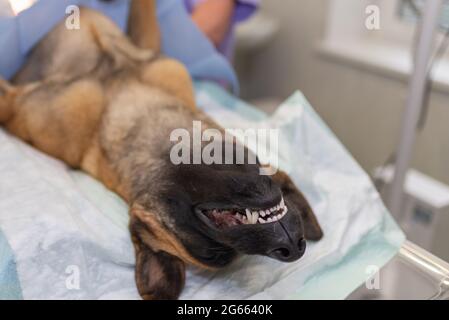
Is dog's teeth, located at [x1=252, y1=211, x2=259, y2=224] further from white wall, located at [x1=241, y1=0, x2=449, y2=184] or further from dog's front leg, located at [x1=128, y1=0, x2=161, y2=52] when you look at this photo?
dog's front leg, located at [x1=128, y1=0, x2=161, y2=52]

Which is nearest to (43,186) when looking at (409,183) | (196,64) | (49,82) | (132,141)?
(132,141)

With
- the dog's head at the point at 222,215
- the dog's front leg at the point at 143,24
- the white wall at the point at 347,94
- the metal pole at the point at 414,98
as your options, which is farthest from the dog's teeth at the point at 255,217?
the dog's front leg at the point at 143,24

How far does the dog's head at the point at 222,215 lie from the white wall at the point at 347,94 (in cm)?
34

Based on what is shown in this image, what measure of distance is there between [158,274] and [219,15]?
876 mm

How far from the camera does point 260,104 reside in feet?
4.58

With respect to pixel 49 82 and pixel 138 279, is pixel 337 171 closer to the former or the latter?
pixel 138 279

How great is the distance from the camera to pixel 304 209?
770mm

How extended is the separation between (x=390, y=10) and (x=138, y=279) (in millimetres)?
937

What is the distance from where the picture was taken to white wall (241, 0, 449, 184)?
1112mm

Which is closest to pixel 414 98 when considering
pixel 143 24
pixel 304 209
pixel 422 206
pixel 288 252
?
pixel 422 206

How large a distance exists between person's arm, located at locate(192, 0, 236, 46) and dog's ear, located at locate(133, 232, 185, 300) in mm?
794

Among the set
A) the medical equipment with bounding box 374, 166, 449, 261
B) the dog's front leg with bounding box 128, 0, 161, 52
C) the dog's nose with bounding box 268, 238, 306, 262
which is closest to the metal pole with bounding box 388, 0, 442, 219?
the medical equipment with bounding box 374, 166, 449, 261

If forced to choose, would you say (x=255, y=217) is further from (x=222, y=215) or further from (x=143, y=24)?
(x=143, y=24)

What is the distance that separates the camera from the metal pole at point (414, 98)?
94 centimetres
